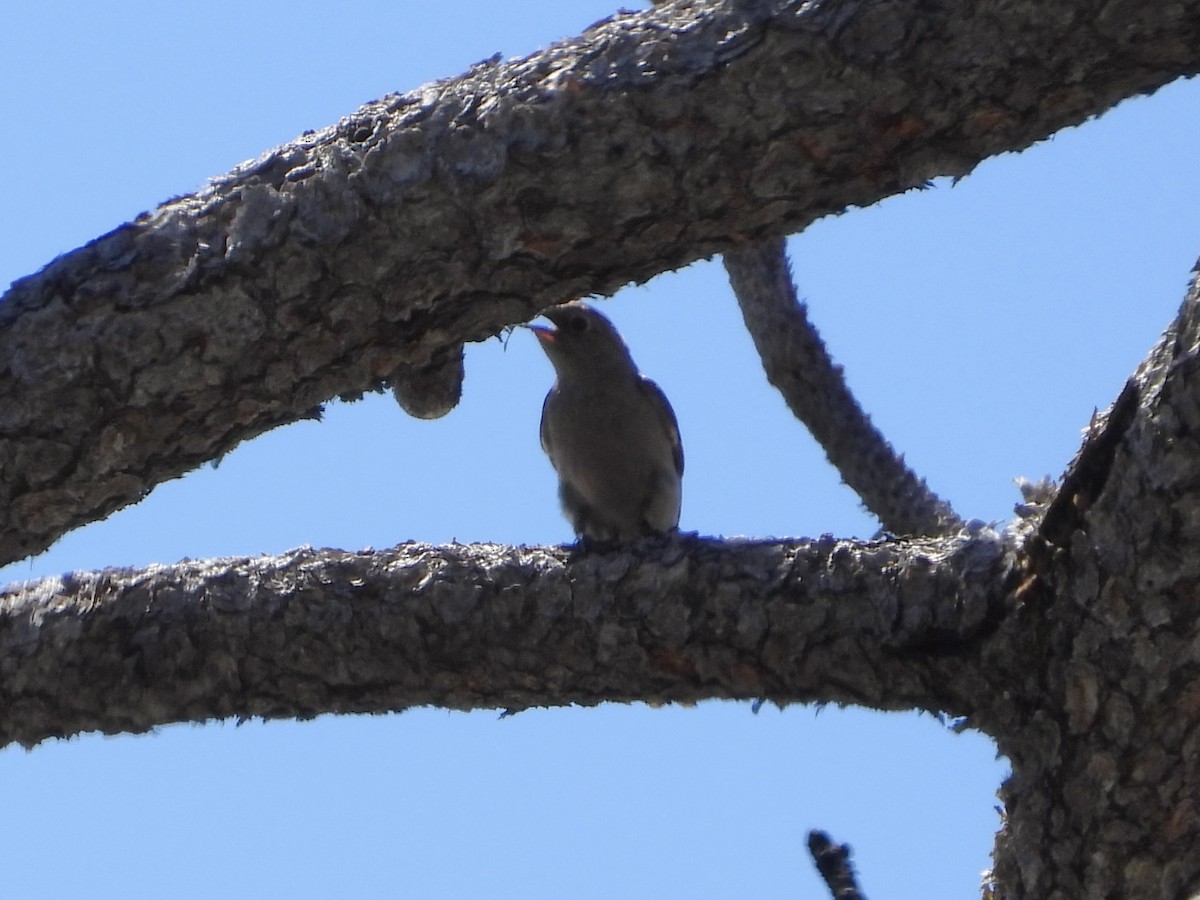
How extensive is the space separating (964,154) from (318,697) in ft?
6.68

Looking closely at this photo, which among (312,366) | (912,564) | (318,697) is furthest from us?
(318,697)

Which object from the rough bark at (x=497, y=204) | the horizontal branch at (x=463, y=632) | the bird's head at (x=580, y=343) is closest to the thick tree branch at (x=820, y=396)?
the bird's head at (x=580, y=343)

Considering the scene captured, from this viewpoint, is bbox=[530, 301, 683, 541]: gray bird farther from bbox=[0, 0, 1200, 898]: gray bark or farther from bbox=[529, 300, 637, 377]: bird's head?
bbox=[0, 0, 1200, 898]: gray bark

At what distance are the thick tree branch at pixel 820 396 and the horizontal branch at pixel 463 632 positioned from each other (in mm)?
1987

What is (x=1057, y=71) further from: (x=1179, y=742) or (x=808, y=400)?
(x=808, y=400)

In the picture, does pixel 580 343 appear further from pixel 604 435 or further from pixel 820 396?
pixel 820 396

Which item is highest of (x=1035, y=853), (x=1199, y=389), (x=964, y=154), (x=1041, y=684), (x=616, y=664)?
(x=964, y=154)

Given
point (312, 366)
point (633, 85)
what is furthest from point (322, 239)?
point (633, 85)

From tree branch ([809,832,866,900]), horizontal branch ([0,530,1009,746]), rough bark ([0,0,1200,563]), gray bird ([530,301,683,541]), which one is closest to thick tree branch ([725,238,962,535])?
gray bird ([530,301,683,541])

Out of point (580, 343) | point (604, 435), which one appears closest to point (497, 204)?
point (604, 435)

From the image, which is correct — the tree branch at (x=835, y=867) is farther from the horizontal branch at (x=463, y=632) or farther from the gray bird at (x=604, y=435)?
the gray bird at (x=604, y=435)

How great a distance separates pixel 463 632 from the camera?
139 inches

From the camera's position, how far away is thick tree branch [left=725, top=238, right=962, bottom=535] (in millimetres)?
5516

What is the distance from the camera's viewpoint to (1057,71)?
271 centimetres
